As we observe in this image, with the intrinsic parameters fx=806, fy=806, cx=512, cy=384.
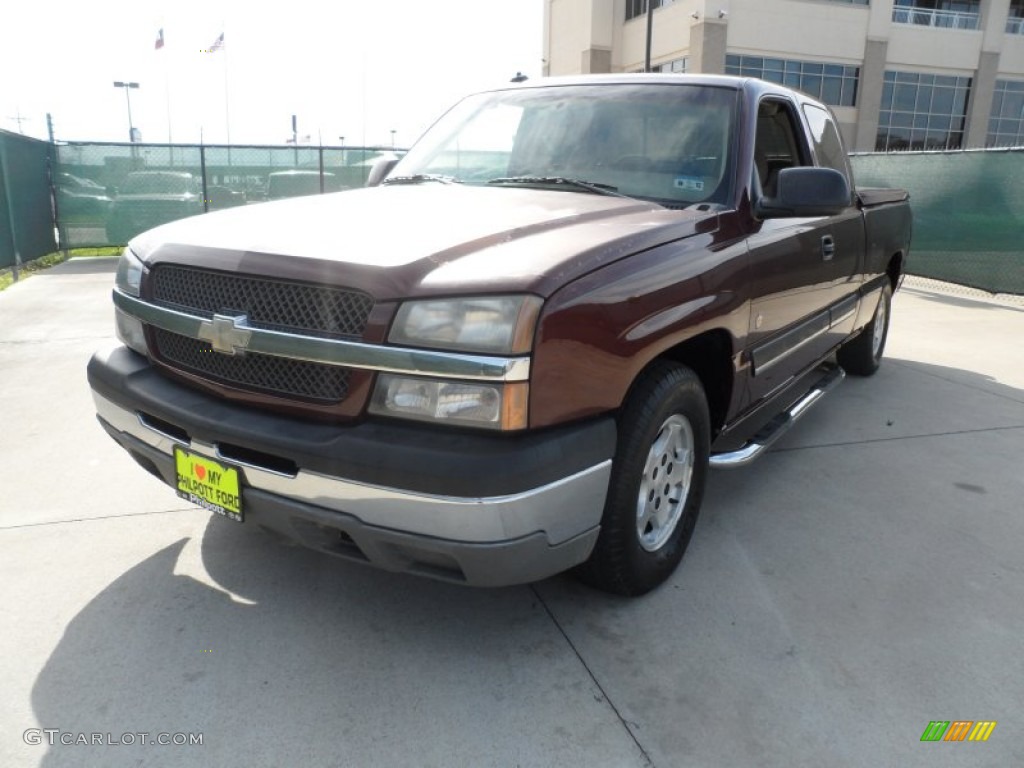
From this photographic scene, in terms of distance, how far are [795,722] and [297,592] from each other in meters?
1.72

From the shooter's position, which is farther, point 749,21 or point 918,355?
point 749,21

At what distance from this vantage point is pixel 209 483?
2496 millimetres

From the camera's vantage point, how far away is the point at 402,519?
2.16 meters

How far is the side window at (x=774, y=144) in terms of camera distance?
3.57 meters

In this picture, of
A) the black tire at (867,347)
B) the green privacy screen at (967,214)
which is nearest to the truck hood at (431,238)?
the black tire at (867,347)

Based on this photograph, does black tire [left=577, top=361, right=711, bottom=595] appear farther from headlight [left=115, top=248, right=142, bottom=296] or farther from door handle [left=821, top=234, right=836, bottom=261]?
headlight [left=115, top=248, right=142, bottom=296]

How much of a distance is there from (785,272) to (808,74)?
3655 centimetres

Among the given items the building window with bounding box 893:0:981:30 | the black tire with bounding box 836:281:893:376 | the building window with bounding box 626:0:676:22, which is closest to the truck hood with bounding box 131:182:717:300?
the black tire with bounding box 836:281:893:376

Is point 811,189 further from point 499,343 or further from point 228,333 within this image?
point 228,333

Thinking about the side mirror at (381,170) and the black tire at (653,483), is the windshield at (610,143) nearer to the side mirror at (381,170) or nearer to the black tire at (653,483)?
the side mirror at (381,170)

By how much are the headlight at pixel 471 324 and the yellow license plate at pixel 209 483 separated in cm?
71

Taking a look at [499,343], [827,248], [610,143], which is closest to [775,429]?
[827,248]

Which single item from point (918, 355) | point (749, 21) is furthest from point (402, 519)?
point (749, 21)

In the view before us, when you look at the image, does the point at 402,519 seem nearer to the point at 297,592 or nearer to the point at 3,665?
the point at 297,592
